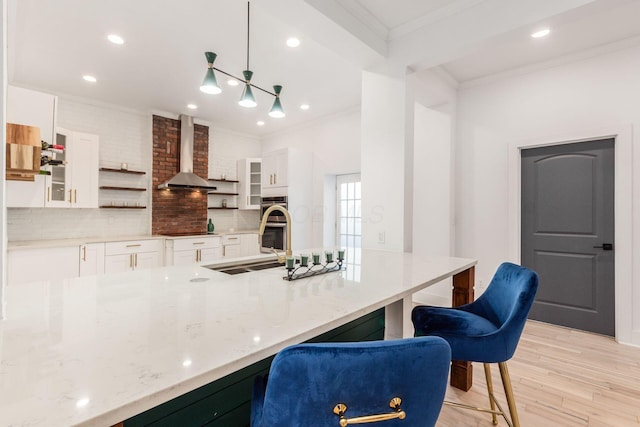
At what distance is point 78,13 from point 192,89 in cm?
156

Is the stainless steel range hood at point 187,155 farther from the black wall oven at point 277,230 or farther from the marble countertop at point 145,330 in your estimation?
the marble countertop at point 145,330

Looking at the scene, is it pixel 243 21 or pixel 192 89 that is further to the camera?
pixel 192 89

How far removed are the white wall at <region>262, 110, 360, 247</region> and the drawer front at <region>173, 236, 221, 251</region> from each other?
167 centimetres

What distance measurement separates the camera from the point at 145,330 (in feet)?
2.73

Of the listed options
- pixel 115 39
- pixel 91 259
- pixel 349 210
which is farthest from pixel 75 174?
pixel 349 210

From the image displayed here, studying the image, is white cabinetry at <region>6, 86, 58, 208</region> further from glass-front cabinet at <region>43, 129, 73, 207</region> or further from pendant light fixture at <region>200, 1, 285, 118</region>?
pendant light fixture at <region>200, 1, 285, 118</region>

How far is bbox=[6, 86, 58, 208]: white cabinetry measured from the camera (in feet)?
9.02

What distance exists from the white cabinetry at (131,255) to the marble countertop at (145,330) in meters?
2.93

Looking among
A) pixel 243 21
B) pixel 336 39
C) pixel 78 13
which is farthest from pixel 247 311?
pixel 78 13

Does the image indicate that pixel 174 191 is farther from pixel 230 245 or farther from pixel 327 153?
pixel 327 153

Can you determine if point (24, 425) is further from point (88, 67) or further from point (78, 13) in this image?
point (88, 67)

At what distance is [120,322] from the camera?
889 mm

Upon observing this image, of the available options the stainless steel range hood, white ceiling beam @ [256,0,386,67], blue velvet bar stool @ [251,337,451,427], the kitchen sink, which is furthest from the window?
blue velvet bar stool @ [251,337,451,427]

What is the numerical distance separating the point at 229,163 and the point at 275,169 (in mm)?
1248
